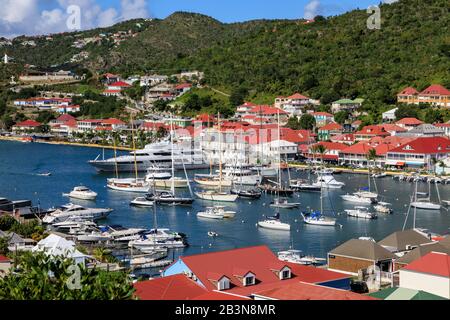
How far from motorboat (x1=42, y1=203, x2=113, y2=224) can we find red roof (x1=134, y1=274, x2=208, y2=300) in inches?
336

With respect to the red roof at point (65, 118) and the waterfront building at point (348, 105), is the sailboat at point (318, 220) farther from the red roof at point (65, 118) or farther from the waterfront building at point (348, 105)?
the red roof at point (65, 118)

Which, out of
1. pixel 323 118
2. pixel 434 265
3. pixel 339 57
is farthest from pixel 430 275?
pixel 339 57

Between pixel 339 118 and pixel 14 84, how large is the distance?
1072 inches

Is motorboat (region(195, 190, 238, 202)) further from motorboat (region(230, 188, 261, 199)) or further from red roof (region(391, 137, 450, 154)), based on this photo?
red roof (region(391, 137, 450, 154))

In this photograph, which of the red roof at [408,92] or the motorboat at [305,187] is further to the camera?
the red roof at [408,92]

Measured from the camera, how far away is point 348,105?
36094 mm

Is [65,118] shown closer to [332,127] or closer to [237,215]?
[332,127]

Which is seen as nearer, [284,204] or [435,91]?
[284,204]

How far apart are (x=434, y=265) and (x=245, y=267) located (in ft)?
7.20

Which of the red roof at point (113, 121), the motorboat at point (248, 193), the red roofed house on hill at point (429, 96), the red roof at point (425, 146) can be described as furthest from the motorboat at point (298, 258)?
the red roof at point (113, 121)

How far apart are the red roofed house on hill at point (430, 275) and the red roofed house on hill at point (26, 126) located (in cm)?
3525

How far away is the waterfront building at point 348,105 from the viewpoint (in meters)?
36.0

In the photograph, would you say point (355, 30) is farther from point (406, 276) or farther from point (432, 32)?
point (406, 276)

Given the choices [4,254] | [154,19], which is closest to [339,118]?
[4,254]
